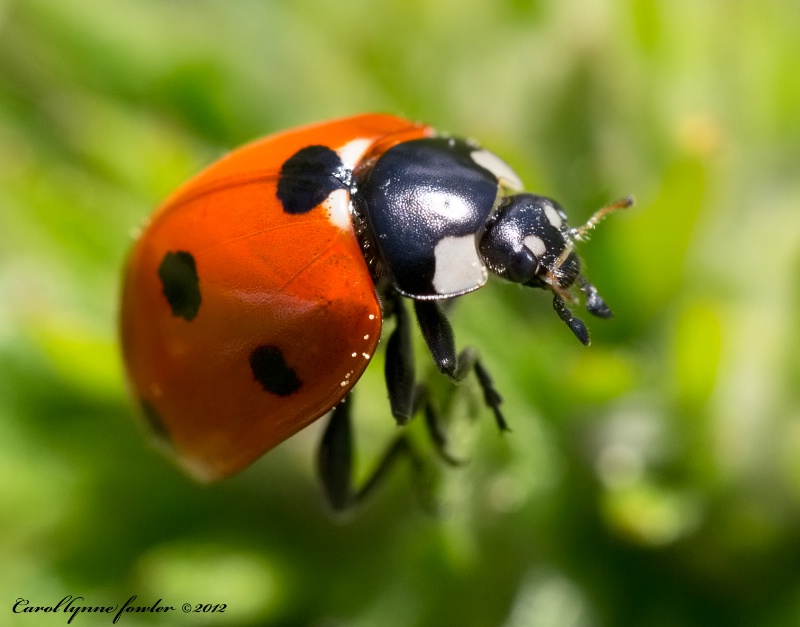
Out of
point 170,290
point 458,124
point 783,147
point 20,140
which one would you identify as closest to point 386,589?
point 170,290

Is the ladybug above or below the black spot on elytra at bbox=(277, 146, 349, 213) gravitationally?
below

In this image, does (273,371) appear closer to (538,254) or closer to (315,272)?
(315,272)

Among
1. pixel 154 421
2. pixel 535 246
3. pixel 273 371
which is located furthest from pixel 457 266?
pixel 154 421

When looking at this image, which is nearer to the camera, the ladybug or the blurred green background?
the ladybug

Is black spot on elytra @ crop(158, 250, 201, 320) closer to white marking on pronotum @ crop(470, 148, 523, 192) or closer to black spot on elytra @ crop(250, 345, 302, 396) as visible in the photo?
black spot on elytra @ crop(250, 345, 302, 396)

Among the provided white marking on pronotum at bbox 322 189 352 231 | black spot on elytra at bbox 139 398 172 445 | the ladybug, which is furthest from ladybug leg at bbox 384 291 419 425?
black spot on elytra at bbox 139 398 172 445

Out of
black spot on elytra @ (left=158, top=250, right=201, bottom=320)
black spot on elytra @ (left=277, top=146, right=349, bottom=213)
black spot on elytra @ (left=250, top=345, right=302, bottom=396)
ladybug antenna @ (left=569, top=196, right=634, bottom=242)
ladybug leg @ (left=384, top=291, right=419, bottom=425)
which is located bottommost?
ladybug leg @ (left=384, top=291, right=419, bottom=425)
